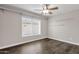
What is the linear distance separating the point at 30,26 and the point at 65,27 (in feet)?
1.75

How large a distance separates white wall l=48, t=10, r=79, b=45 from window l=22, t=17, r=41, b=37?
0.62 ft

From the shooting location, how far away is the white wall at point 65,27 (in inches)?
43.6

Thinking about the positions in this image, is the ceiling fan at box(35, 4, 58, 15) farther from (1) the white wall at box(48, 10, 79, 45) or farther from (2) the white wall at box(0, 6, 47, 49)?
(2) the white wall at box(0, 6, 47, 49)

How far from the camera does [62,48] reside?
3.75 ft

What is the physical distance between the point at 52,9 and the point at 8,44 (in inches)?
30.9

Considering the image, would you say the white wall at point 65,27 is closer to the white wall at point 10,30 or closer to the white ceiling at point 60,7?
the white ceiling at point 60,7

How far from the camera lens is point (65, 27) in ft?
3.83

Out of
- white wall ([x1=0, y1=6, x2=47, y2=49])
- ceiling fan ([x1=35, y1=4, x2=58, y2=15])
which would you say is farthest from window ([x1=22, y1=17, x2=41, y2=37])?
ceiling fan ([x1=35, y1=4, x2=58, y2=15])

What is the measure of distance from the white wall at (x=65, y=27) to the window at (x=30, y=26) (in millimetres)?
190

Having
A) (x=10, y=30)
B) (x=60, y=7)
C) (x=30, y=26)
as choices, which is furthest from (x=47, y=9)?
(x=10, y=30)

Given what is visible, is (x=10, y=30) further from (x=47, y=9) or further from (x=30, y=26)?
(x=47, y=9)

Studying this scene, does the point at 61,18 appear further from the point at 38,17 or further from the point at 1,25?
the point at 1,25

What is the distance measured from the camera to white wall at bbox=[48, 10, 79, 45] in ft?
3.63

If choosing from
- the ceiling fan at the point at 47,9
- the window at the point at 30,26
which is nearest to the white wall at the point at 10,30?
the window at the point at 30,26
